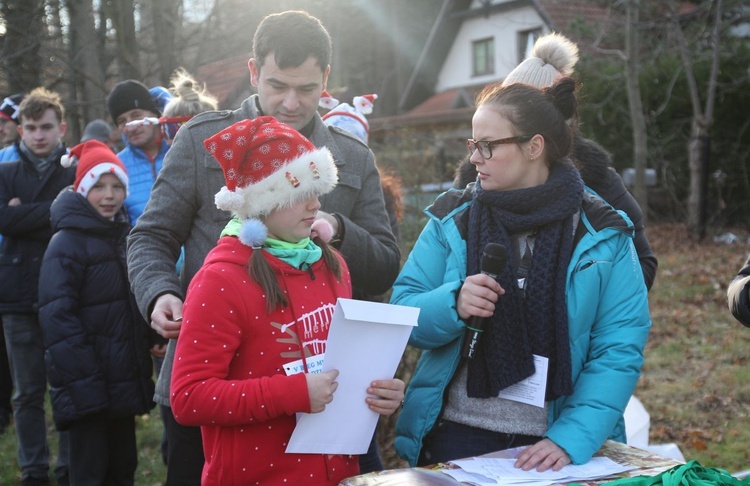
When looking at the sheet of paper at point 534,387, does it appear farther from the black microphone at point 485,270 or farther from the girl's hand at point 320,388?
the girl's hand at point 320,388

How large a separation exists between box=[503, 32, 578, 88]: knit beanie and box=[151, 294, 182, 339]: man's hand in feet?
5.72

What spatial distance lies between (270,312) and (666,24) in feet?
46.1

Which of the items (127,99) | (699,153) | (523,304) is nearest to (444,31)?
(699,153)

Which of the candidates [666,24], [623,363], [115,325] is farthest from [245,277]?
[666,24]

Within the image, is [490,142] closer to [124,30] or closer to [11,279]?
[11,279]

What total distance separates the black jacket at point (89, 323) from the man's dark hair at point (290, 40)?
1880 millimetres

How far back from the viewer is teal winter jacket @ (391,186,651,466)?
245 centimetres

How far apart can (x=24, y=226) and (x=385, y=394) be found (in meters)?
3.75

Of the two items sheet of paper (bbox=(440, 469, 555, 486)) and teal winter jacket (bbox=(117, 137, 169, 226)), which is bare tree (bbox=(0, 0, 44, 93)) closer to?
teal winter jacket (bbox=(117, 137, 169, 226))

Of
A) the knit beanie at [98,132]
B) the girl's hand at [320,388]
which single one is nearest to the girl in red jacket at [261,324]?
the girl's hand at [320,388]

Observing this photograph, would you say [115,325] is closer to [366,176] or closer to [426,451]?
[366,176]

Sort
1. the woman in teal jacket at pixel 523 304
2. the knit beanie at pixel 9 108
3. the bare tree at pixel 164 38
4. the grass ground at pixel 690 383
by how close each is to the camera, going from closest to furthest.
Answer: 1. the woman in teal jacket at pixel 523 304
2. the grass ground at pixel 690 383
3. the knit beanie at pixel 9 108
4. the bare tree at pixel 164 38

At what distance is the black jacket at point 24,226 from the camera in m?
5.26

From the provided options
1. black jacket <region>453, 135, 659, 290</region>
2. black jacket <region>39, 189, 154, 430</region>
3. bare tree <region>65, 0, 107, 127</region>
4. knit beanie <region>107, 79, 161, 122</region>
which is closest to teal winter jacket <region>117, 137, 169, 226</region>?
knit beanie <region>107, 79, 161, 122</region>
